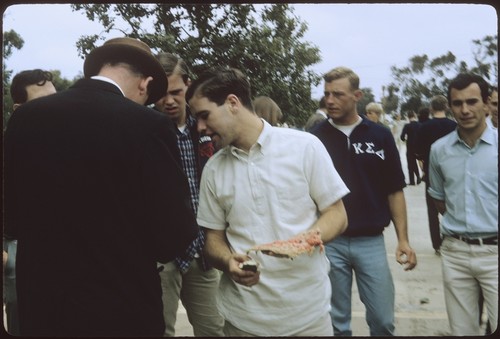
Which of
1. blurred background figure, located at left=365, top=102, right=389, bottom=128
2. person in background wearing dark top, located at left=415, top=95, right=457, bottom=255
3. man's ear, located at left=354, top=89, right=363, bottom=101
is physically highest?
man's ear, located at left=354, top=89, right=363, bottom=101

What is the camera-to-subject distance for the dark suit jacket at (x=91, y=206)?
1.93 m

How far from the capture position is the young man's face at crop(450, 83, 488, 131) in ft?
10.5

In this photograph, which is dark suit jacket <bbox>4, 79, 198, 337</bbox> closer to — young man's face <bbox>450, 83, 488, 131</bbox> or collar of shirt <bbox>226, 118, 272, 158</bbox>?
collar of shirt <bbox>226, 118, 272, 158</bbox>

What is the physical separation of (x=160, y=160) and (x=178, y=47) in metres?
4.42

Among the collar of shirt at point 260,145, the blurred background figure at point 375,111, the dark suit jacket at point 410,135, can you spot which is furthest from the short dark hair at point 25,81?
the dark suit jacket at point 410,135

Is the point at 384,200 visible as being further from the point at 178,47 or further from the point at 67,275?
the point at 178,47

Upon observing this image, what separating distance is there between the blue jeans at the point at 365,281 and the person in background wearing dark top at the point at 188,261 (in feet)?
2.41

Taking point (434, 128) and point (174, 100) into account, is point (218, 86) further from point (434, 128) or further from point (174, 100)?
point (434, 128)

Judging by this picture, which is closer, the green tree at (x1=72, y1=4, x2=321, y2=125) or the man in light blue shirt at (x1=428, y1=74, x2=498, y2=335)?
the man in light blue shirt at (x1=428, y1=74, x2=498, y2=335)

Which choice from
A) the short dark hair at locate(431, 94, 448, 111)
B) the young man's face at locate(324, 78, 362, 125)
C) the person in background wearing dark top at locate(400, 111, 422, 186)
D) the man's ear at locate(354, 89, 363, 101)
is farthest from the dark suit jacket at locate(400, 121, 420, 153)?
the young man's face at locate(324, 78, 362, 125)

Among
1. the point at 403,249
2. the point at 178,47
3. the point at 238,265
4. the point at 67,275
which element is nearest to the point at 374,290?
the point at 403,249

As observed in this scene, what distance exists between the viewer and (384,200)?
137 inches

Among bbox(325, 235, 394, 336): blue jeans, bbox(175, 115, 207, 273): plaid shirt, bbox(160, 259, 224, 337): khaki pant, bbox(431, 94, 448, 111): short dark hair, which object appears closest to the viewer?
bbox(175, 115, 207, 273): plaid shirt

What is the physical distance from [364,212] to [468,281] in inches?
27.6
